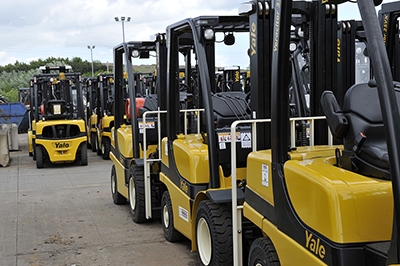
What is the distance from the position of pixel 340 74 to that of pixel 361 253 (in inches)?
109

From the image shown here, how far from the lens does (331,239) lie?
9.41 feet

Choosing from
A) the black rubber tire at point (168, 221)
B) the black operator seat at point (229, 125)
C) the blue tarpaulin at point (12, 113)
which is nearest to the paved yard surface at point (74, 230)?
the black rubber tire at point (168, 221)

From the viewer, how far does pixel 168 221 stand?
271 inches

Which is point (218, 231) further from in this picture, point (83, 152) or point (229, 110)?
point (83, 152)

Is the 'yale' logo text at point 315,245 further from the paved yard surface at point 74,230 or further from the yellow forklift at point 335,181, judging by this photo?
the paved yard surface at point 74,230

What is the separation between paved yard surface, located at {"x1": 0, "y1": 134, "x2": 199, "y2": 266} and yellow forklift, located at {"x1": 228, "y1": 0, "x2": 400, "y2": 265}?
263 centimetres

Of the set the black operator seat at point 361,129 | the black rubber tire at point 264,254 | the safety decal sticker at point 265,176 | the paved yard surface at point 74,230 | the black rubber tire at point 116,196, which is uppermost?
the black operator seat at point 361,129

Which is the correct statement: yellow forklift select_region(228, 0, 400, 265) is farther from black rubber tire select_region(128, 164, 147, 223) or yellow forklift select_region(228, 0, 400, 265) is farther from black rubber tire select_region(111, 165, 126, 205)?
black rubber tire select_region(111, 165, 126, 205)

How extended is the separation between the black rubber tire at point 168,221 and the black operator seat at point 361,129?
3.55m

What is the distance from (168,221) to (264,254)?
322 centimetres

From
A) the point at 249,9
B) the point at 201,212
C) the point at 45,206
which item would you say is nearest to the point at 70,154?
the point at 45,206

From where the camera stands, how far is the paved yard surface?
6480 millimetres

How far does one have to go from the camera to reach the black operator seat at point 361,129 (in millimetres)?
3090

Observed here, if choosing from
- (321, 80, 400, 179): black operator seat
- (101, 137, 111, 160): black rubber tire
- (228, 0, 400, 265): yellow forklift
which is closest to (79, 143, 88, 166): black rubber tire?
(101, 137, 111, 160): black rubber tire
